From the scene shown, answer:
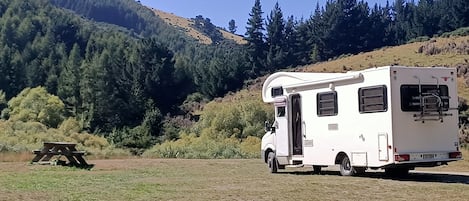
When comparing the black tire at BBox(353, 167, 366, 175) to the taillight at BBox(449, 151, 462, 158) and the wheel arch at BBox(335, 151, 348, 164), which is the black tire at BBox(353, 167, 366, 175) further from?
the taillight at BBox(449, 151, 462, 158)

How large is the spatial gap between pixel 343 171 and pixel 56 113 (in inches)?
2218

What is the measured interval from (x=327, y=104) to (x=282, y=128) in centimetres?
233

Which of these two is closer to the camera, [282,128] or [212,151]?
[282,128]

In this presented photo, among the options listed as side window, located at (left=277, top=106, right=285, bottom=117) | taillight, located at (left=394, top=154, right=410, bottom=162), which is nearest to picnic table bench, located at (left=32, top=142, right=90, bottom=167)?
side window, located at (left=277, top=106, right=285, bottom=117)

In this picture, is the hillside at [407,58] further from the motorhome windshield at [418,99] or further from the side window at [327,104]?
the motorhome windshield at [418,99]

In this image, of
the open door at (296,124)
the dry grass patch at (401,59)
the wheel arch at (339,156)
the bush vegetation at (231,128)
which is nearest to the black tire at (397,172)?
the wheel arch at (339,156)

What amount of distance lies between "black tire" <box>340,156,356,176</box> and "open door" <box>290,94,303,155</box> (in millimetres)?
1816

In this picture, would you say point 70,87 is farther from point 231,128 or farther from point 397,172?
point 397,172

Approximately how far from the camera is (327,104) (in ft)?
57.9

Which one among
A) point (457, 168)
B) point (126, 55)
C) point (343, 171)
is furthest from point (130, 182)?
point (126, 55)

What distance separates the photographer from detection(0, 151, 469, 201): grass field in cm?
1220

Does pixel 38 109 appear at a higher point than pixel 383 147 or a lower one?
higher

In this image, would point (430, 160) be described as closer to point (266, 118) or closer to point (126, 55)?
point (266, 118)

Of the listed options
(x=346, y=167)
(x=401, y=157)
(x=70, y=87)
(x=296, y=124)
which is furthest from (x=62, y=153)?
(x=70, y=87)
